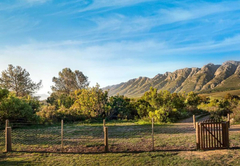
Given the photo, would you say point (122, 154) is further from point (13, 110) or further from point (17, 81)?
point (17, 81)

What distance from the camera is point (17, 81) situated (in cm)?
3119

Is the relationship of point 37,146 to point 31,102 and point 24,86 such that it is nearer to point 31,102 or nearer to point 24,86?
point 31,102

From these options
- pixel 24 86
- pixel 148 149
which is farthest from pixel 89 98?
pixel 24 86

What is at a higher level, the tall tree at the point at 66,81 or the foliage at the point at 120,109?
the tall tree at the point at 66,81

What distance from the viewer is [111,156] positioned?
667 centimetres

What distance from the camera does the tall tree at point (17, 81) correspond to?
1186 inches

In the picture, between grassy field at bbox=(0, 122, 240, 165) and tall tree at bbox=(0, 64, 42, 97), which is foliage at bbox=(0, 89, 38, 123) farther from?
tall tree at bbox=(0, 64, 42, 97)

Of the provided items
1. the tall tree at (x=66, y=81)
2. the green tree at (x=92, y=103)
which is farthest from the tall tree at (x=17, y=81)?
the green tree at (x=92, y=103)

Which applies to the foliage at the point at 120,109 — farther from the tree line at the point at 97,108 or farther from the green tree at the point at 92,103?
the green tree at the point at 92,103

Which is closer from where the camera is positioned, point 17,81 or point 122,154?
point 122,154

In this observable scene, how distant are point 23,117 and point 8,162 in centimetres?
921

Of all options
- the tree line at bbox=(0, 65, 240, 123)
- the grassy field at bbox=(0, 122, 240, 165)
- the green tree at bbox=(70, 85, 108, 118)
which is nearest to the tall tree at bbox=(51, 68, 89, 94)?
the tree line at bbox=(0, 65, 240, 123)

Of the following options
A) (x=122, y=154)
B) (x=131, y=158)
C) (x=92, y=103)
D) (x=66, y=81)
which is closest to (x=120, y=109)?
(x=92, y=103)

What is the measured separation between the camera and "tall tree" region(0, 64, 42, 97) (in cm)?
3012
